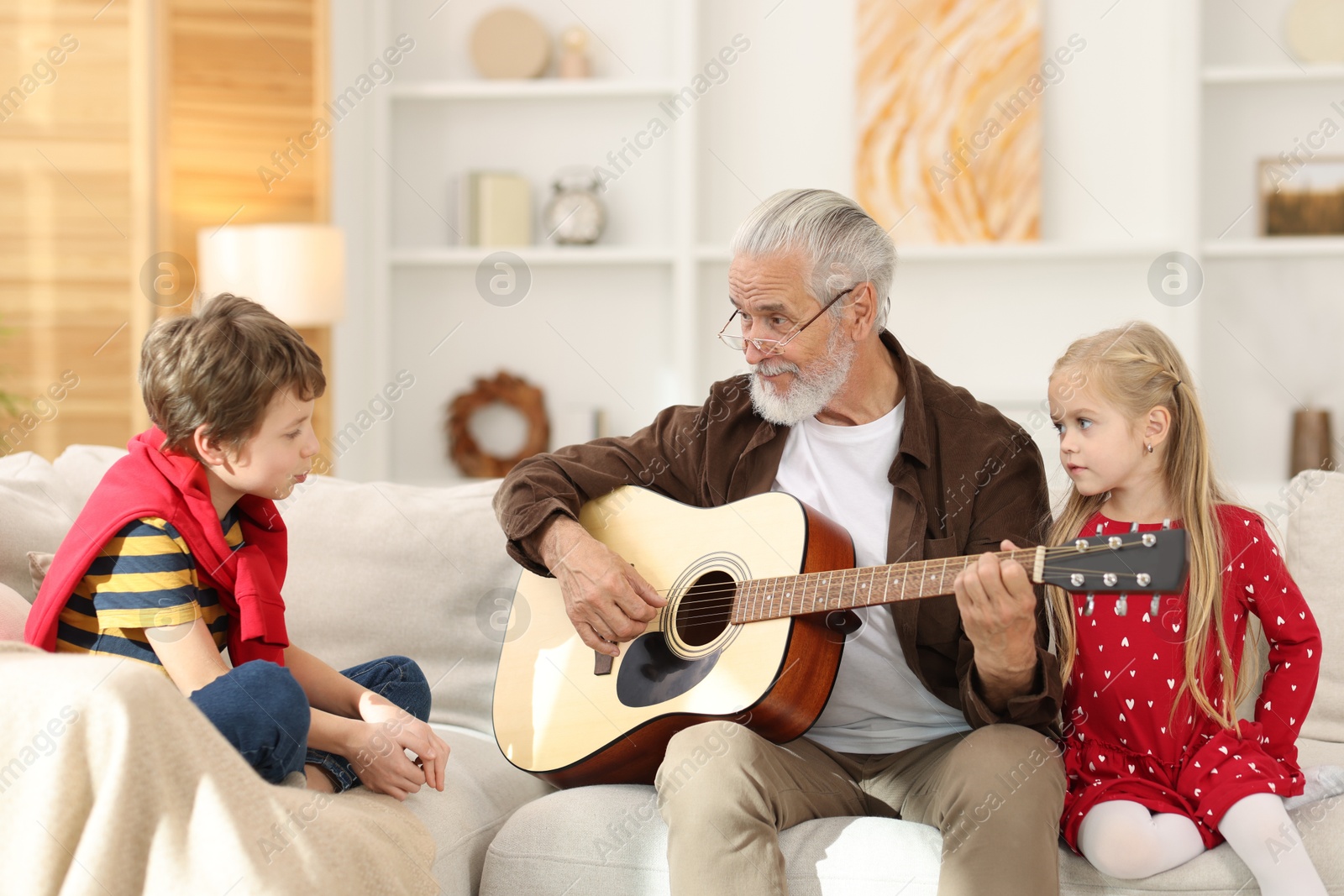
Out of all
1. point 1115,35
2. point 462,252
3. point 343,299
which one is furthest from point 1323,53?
point 343,299

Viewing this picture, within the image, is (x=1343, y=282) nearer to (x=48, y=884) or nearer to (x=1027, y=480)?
(x=1027, y=480)

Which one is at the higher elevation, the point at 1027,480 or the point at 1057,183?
the point at 1057,183

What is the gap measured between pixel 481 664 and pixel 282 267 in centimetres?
191

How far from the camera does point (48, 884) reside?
42.3 inches

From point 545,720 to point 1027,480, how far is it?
80cm

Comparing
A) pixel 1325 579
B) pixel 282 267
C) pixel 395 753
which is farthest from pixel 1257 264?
pixel 395 753

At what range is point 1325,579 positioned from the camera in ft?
5.95

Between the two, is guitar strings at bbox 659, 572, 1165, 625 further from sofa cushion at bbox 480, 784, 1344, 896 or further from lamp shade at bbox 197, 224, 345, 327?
lamp shade at bbox 197, 224, 345, 327

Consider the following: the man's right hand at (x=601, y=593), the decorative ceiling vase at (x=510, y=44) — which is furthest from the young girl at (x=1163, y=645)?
the decorative ceiling vase at (x=510, y=44)

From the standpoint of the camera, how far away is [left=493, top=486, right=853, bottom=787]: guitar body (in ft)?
5.01

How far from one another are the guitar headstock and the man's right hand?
0.61 m

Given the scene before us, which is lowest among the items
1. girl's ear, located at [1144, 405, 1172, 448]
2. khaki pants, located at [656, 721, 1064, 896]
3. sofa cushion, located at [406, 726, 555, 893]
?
sofa cushion, located at [406, 726, 555, 893]

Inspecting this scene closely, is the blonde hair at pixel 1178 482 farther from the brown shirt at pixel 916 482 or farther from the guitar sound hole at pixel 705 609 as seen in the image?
the guitar sound hole at pixel 705 609

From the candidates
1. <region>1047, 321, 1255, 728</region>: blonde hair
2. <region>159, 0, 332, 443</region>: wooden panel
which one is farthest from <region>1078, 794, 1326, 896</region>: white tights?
<region>159, 0, 332, 443</region>: wooden panel
